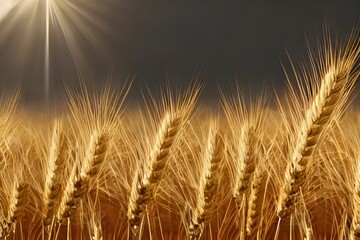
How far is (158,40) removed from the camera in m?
1.30

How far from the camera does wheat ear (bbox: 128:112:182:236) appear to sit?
1115mm

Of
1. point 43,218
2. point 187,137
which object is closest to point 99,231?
point 43,218

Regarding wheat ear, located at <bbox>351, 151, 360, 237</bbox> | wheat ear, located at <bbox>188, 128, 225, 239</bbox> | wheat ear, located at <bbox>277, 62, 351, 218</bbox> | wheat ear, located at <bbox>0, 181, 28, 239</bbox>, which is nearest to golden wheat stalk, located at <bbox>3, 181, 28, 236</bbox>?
wheat ear, located at <bbox>0, 181, 28, 239</bbox>

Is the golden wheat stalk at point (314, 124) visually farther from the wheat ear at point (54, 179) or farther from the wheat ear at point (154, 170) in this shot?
the wheat ear at point (54, 179)

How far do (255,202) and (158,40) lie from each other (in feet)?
1.34

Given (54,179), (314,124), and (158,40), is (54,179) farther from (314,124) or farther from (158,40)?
(314,124)

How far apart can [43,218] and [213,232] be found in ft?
1.08

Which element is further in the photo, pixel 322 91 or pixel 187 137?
pixel 187 137

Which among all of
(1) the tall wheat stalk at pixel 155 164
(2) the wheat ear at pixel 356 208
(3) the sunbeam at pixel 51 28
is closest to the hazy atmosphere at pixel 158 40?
(3) the sunbeam at pixel 51 28

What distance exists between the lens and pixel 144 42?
131 centimetres

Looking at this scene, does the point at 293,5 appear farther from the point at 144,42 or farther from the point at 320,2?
the point at 144,42

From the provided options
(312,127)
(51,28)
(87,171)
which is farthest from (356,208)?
(51,28)

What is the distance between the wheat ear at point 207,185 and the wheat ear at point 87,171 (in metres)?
0.19

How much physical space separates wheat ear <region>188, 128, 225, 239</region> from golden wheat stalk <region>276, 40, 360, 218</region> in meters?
0.13
